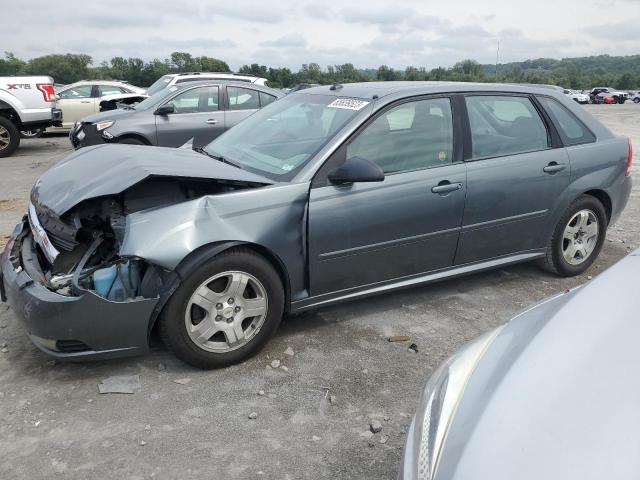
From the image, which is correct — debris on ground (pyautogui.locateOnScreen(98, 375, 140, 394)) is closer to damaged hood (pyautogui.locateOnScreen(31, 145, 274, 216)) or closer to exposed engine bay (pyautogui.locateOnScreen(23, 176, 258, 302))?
exposed engine bay (pyautogui.locateOnScreen(23, 176, 258, 302))

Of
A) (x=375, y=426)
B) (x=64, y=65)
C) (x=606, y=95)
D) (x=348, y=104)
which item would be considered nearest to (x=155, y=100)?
(x=348, y=104)

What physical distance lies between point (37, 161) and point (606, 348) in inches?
446

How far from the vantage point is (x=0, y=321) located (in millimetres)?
3705

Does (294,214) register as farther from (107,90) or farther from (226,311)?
(107,90)

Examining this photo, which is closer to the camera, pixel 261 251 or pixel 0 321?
pixel 261 251

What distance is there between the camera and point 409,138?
12.2 ft

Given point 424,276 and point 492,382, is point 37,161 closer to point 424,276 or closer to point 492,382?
point 424,276

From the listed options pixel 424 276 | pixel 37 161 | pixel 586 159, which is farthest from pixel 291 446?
pixel 37 161

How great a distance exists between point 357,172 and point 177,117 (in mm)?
6317

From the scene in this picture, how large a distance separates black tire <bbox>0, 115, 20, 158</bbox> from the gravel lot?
8.69 meters

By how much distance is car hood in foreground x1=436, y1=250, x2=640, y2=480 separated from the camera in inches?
53.1

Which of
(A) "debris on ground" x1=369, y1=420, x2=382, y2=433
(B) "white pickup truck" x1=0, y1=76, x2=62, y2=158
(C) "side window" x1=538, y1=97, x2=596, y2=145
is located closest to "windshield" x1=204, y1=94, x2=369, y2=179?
(A) "debris on ground" x1=369, y1=420, x2=382, y2=433

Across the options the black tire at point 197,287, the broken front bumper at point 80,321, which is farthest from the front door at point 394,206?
the broken front bumper at point 80,321

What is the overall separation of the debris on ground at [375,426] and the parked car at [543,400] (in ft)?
2.63
